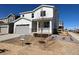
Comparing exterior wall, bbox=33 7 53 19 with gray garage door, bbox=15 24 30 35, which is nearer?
gray garage door, bbox=15 24 30 35

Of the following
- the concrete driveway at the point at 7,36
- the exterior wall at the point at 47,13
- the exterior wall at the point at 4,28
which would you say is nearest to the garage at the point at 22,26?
the concrete driveway at the point at 7,36

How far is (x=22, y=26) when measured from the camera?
8.30m

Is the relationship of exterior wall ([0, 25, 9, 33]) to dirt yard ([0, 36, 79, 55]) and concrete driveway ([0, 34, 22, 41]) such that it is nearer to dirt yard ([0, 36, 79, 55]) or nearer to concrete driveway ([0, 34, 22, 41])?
concrete driveway ([0, 34, 22, 41])

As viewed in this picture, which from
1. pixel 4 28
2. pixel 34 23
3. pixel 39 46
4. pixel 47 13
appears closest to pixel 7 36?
pixel 4 28

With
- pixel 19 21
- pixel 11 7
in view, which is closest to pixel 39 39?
pixel 19 21

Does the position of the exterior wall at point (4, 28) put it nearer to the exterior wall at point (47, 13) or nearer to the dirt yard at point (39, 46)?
the dirt yard at point (39, 46)

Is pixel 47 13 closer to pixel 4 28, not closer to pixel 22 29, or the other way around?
pixel 22 29

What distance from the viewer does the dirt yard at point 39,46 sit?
21.8 ft

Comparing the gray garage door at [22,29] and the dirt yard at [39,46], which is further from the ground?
the gray garage door at [22,29]

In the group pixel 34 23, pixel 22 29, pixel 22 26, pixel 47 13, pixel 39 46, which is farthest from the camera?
pixel 47 13

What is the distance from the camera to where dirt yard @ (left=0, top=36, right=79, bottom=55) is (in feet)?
21.8

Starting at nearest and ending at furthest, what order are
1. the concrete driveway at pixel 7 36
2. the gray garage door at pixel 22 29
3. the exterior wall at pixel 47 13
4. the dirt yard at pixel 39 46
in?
the dirt yard at pixel 39 46, the concrete driveway at pixel 7 36, the gray garage door at pixel 22 29, the exterior wall at pixel 47 13

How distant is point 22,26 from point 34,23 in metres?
0.68

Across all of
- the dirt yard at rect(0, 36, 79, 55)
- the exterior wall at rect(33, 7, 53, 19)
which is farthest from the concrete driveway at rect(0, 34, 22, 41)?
the exterior wall at rect(33, 7, 53, 19)
